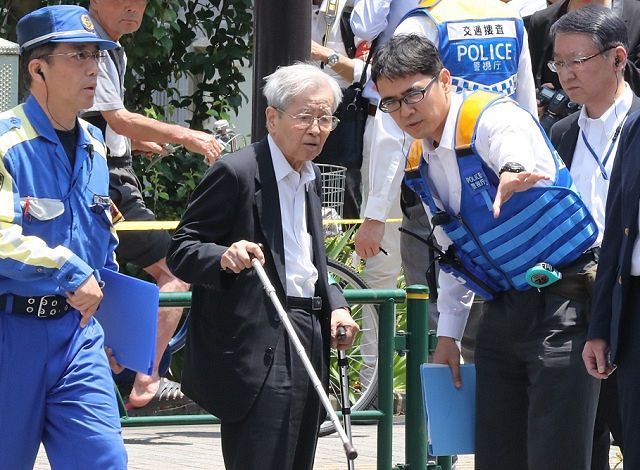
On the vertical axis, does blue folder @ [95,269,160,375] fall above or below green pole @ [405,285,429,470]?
above

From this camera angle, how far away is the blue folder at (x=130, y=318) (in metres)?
5.74

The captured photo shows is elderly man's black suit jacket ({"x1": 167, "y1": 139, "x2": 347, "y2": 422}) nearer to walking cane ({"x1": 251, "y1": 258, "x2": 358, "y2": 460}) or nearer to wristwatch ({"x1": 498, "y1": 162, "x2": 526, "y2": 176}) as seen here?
walking cane ({"x1": 251, "y1": 258, "x2": 358, "y2": 460})

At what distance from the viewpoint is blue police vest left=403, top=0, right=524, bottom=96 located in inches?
287

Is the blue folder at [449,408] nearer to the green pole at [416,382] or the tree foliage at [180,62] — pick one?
the green pole at [416,382]

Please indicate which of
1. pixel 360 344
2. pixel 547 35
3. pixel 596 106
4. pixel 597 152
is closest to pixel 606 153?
pixel 597 152

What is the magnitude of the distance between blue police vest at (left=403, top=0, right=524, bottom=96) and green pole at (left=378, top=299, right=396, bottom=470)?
3.83 feet

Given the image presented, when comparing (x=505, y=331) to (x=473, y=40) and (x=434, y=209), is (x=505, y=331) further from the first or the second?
(x=473, y=40)

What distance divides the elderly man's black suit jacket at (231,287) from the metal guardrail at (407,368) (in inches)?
50.9

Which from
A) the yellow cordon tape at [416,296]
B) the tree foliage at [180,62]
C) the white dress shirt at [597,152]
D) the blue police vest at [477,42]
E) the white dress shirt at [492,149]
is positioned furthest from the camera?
the tree foliage at [180,62]

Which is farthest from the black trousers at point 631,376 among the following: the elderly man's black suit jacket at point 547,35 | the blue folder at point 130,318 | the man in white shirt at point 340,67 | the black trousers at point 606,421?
the man in white shirt at point 340,67

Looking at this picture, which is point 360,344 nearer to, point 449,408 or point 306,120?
point 449,408

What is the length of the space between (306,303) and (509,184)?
977 mm

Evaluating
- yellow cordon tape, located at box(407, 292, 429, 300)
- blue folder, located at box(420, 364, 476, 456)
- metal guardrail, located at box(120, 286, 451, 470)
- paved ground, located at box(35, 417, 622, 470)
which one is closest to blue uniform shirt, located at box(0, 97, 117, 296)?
blue folder, located at box(420, 364, 476, 456)

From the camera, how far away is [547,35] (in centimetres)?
834
